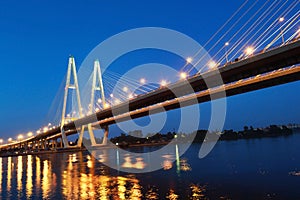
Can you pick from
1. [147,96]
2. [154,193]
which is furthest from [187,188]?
[147,96]

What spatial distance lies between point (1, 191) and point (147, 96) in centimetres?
1356

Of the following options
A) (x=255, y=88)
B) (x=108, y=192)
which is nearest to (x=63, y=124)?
(x=255, y=88)

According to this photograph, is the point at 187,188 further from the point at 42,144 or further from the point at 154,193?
the point at 42,144

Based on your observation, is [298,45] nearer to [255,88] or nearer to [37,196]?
[255,88]

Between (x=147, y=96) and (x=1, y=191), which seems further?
(x=147, y=96)

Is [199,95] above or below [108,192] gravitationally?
above

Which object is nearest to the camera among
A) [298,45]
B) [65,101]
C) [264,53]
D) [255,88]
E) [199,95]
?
[298,45]

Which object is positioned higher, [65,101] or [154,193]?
[65,101]

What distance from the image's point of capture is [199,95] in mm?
24047

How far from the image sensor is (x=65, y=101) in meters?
49.2

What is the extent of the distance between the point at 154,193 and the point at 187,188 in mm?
1533

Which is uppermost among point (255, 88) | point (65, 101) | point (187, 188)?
point (65, 101)

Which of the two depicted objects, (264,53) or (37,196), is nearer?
(37,196)

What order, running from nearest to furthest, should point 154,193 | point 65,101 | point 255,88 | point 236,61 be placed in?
point 154,193
point 236,61
point 255,88
point 65,101
